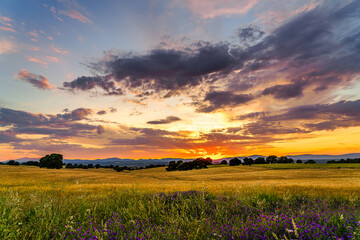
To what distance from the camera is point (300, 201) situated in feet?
30.0

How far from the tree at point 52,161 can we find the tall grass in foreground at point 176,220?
85800 mm

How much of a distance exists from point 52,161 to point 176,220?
90514 mm

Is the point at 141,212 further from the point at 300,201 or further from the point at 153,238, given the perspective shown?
the point at 300,201

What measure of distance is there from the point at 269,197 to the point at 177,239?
224 inches

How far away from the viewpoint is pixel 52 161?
82000 mm

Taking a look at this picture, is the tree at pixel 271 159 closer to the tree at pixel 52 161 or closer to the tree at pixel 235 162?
the tree at pixel 235 162

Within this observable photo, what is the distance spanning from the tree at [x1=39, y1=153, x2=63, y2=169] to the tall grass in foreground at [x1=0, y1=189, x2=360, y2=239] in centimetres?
8580

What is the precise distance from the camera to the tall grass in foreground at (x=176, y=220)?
4715 millimetres

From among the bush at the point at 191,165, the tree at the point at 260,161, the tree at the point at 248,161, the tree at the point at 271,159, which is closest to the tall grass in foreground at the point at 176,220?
the bush at the point at 191,165

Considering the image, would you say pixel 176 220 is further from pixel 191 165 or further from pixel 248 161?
pixel 248 161

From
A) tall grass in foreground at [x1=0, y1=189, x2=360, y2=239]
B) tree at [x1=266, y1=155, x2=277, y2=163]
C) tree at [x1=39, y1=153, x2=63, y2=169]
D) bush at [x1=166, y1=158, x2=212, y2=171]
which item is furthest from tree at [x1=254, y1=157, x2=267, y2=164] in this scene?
tall grass in foreground at [x1=0, y1=189, x2=360, y2=239]

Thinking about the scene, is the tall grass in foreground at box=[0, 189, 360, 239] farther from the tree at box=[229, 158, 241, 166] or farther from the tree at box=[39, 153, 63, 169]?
the tree at box=[39, 153, 63, 169]

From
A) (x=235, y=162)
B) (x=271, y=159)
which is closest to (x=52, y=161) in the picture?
(x=235, y=162)

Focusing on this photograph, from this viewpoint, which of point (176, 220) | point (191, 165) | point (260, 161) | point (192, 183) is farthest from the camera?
point (191, 165)
